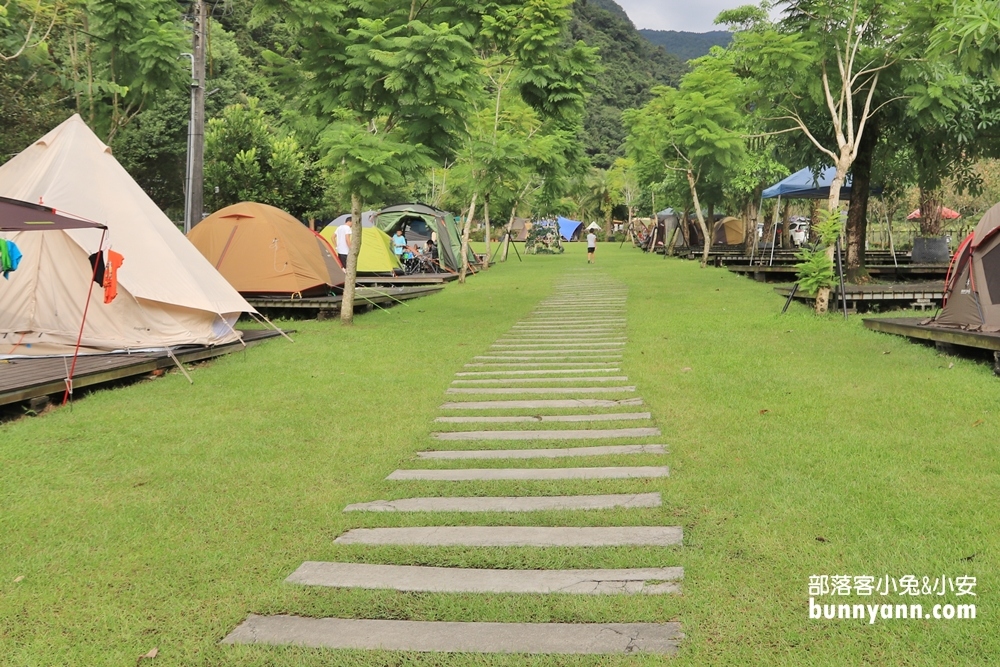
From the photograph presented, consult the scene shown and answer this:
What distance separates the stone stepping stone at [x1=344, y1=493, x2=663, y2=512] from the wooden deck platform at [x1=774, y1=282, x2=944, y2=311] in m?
9.91

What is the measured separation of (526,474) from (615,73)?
8270cm

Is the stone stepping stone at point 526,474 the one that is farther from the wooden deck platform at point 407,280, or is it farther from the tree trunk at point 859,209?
the wooden deck platform at point 407,280

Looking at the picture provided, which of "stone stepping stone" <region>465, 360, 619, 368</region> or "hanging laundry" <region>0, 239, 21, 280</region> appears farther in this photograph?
"stone stepping stone" <region>465, 360, 619, 368</region>

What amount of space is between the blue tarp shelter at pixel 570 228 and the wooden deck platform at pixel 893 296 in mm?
54255

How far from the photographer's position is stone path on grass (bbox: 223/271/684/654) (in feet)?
10.6

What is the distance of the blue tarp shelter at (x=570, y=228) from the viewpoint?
68.7 meters

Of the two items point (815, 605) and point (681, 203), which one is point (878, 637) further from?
point (681, 203)

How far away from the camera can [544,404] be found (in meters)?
7.30

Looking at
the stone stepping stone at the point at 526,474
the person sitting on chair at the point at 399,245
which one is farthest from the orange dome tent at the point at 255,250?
the person sitting on chair at the point at 399,245

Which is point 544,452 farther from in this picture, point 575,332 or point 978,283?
point 978,283

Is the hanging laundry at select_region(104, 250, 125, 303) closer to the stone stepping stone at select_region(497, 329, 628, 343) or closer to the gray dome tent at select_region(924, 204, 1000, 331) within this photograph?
the stone stepping stone at select_region(497, 329, 628, 343)

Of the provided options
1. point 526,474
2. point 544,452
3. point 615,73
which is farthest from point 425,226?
point 615,73

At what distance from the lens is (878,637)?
10.3ft

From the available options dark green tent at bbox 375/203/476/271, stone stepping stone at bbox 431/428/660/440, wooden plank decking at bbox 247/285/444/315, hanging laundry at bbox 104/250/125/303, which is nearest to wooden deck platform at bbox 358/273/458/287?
dark green tent at bbox 375/203/476/271
